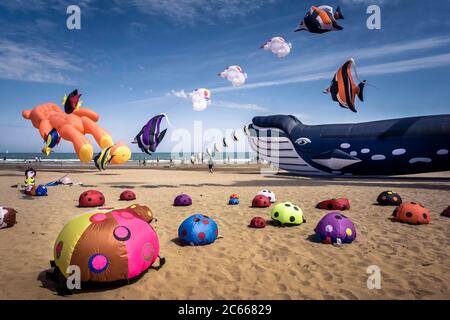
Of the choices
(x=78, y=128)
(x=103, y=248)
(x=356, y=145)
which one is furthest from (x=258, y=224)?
(x=78, y=128)

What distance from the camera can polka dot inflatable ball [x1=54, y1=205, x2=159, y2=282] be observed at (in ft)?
14.8

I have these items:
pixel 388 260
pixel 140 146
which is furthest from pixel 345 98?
pixel 140 146

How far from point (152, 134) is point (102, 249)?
41.2 feet

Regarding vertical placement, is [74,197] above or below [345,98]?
below

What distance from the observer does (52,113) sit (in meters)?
31.6

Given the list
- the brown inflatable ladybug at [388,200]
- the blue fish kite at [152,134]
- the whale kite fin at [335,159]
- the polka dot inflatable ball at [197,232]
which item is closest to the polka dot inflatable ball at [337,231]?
the polka dot inflatable ball at [197,232]

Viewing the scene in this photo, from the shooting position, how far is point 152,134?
16562 millimetres

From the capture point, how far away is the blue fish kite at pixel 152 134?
16562 millimetres

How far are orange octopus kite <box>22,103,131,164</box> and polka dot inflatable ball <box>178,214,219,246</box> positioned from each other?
76.0 feet

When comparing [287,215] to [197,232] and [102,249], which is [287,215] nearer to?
[197,232]
